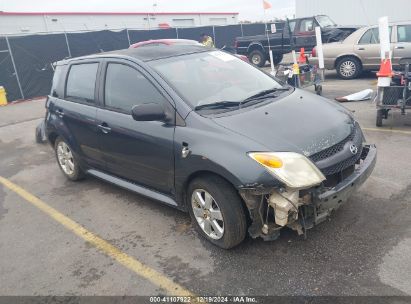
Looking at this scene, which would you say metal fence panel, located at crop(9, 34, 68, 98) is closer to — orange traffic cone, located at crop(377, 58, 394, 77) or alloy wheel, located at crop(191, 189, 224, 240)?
orange traffic cone, located at crop(377, 58, 394, 77)

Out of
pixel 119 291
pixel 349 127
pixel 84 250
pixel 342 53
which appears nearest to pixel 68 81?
pixel 84 250

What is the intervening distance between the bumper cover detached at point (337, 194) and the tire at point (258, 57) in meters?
14.3

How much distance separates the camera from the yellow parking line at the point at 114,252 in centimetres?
310

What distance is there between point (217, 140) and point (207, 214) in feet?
2.25

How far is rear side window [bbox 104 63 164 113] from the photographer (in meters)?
3.91

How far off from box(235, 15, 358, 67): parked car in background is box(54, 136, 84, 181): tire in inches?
473

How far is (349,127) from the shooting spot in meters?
3.63

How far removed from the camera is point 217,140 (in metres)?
3.27

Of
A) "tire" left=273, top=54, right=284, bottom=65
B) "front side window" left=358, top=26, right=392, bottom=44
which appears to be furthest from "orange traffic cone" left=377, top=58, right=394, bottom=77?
"tire" left=273, top=54, right=284, bottom=65

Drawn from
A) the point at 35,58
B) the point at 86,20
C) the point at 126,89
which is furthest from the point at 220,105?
the point at 86,20

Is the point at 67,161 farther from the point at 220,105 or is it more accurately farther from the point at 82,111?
the point at 220,105

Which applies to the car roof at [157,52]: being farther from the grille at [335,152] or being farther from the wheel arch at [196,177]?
the grille at [335,152]

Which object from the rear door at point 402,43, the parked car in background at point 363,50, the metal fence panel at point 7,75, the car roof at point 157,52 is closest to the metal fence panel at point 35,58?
the metal fence panel at point 7,75

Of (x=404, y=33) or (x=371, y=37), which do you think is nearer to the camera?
(x=404, y=33)
